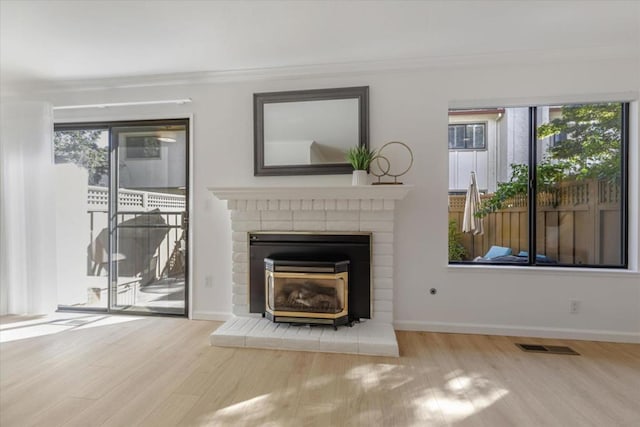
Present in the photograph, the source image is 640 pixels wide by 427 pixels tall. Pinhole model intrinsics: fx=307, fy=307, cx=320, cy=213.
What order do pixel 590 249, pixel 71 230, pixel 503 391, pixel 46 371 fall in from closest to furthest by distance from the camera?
pixel 503 391 → pixel 46 371 → pixel 590 249 → pixel 71 230

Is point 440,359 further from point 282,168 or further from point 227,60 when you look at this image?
point 227,60

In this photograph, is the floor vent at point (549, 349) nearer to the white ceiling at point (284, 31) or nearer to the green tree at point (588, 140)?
the green tree at point (588, 140)

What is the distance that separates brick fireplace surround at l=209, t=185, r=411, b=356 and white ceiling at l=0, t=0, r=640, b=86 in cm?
117

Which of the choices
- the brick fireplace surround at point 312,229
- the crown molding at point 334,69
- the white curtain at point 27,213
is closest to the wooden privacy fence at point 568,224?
the brick fireplace surround at point 312,229

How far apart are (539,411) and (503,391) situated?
0.20m

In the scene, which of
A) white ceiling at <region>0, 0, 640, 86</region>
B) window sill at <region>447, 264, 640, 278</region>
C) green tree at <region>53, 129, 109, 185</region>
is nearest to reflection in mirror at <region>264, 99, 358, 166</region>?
white ceiling at <region>0, 0, 640, 86</region>

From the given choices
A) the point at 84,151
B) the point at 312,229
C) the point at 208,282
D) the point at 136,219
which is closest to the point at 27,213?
the point at 84,151

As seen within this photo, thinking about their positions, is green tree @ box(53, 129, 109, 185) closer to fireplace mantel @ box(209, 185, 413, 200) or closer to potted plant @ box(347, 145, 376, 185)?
fireplace mantel @ box(209, 185, 413, 200)

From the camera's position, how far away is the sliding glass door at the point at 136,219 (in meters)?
3.23

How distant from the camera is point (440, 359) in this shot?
228 centimetres

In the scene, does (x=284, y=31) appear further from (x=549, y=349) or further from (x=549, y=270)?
(x=549, y=349)

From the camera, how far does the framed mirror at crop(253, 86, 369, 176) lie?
286 cm

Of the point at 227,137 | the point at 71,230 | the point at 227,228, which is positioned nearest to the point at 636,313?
the point at 227,228

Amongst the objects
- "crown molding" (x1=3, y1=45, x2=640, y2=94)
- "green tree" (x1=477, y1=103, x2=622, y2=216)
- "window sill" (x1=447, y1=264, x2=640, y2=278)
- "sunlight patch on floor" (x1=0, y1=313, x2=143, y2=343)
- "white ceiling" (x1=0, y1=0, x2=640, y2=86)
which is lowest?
"sunlight patch on floor" (x1=0, y1=313, x2=143, y2=343)
